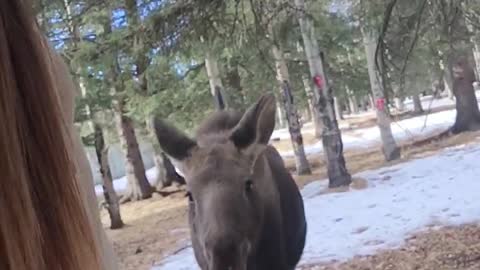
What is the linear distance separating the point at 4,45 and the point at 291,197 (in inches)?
166

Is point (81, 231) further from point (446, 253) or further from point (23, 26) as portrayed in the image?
point (446, 253)

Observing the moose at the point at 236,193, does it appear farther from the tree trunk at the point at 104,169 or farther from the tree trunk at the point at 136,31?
the tree trunk at the point at 104,169

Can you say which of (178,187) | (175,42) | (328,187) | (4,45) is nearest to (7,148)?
(4,45)

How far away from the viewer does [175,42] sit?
616 cm

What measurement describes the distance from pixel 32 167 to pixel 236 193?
2.96 m

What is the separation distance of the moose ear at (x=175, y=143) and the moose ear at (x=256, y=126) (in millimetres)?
293

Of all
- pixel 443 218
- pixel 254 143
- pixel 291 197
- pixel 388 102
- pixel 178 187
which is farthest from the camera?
pixel 178 187

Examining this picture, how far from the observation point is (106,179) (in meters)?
13.0

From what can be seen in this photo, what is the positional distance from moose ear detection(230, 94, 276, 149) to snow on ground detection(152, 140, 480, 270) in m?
3.73

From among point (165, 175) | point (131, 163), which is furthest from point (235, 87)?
point (165, 175)

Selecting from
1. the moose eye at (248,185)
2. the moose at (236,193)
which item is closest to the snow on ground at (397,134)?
the moose at (236,193)

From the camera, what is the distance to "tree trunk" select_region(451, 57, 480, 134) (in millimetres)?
16953

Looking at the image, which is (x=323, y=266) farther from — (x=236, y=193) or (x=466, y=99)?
(x=466, y=99)

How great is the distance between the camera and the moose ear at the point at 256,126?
160 inches
